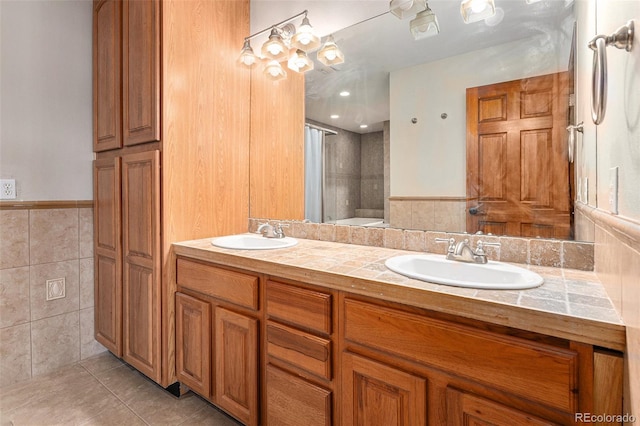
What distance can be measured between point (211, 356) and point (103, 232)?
3.88ft

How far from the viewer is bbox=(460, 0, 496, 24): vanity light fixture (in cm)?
135

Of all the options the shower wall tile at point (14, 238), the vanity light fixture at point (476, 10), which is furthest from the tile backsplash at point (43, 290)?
the vanity light fixture at point (476, 10)

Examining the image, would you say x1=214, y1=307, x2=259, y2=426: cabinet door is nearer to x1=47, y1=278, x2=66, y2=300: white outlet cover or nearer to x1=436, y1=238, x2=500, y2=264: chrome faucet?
x1=436, y1=238, x2=500, y2=264: chrome faucet

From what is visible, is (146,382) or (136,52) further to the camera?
(146,382)

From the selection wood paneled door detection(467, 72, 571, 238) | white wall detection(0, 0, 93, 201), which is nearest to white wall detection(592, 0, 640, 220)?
wood paneled door detection(467, 72, 571, 238)

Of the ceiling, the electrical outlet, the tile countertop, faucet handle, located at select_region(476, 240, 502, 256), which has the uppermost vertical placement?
the ceiling

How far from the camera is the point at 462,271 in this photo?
48.4 inches

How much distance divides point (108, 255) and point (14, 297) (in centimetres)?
55

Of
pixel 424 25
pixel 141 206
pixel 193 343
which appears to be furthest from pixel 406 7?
pixel 193 343

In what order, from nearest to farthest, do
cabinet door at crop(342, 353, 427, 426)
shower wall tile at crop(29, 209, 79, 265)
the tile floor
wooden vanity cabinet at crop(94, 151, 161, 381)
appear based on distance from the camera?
cabinet door at crop(342, 353, 427, 426) → the tile floor → wooden vanity cabinet at crop(94, 151, 161, 381) → shower wall tile at crop(29, 209, 79, 265)

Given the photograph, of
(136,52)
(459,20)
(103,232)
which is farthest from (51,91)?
(459,20)

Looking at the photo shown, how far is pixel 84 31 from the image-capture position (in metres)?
2.21

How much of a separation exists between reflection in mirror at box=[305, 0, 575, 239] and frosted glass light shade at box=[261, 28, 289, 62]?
24cm

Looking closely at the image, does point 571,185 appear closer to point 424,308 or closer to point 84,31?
point 424,308
